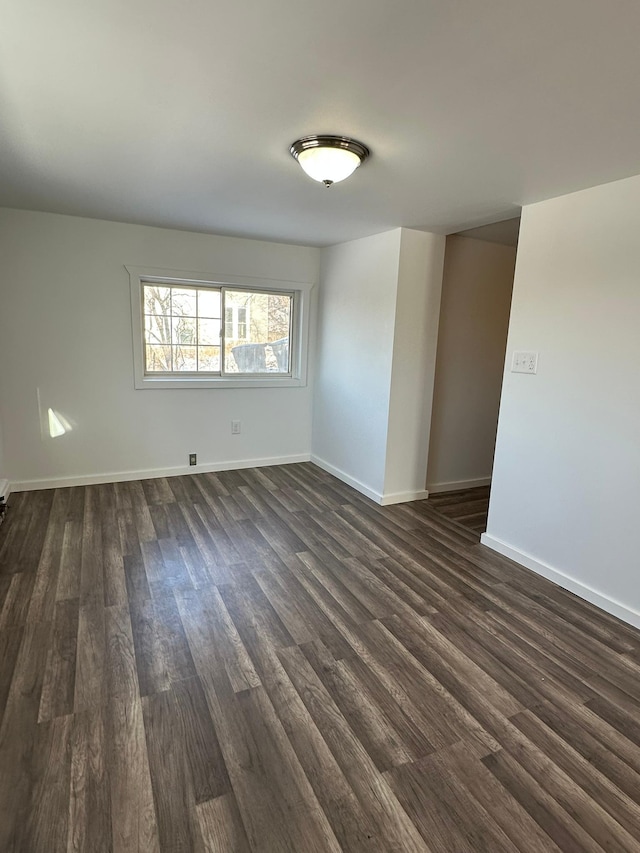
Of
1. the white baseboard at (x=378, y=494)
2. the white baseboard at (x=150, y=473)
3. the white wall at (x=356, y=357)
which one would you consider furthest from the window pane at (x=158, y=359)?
the white baseboard at (x=378, y=494)

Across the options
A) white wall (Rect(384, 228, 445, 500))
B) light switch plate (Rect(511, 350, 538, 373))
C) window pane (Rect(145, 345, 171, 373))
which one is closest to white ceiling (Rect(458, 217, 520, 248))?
white wall (Rect(384, 228, 445, 500))

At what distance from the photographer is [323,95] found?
1.59 m

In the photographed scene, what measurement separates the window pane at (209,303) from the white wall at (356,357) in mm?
1035

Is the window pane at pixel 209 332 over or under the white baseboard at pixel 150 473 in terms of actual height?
over

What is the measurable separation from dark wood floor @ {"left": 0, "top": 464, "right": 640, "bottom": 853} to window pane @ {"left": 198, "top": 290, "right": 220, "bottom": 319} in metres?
2.18

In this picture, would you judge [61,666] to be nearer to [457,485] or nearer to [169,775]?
[169,775]

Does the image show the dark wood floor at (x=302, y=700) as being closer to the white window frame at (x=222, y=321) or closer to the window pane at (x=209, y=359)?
the white window frame at (x=222, y=321)

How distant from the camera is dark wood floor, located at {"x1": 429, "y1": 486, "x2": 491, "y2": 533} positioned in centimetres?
353

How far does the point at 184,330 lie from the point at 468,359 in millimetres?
2633

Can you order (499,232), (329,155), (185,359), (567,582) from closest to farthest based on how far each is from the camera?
(329,155) < (567,582) < (499,232) < (185,359)

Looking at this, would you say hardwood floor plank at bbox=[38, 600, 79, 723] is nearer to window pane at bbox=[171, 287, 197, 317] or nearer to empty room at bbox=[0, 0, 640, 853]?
empty room at bbox=[0, 0, 640, 853]

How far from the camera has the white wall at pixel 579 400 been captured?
2279mm

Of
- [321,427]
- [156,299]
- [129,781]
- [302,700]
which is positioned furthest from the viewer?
[321,427]

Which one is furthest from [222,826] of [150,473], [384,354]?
[150,473]
